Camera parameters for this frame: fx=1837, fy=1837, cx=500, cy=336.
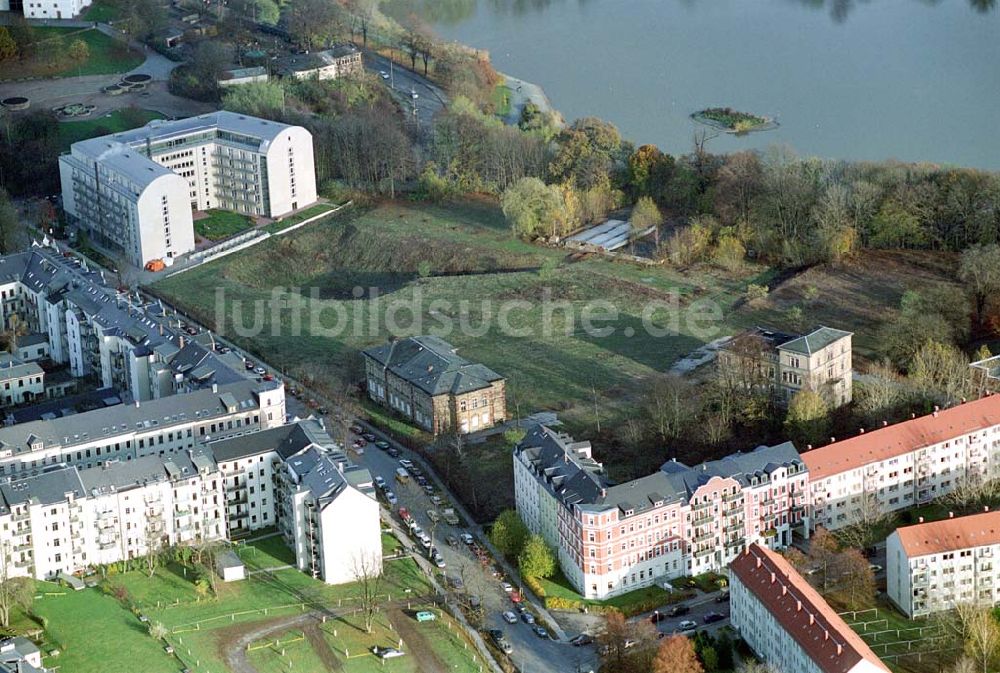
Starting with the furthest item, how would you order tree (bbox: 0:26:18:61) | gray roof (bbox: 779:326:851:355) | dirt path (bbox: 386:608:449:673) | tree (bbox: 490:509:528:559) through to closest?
1. tree (bbox: 0:26:18:61)
2. gray roof (bbox: 779:326:851:355)
3. tree (bbox: 490:509:528:559)
4. dirt path (bbox: 386:608:449:673)

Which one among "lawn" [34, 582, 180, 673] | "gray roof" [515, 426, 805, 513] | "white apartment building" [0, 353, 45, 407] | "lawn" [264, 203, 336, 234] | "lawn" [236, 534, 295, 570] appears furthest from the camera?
"lawn" [264, 203, 336, 234]

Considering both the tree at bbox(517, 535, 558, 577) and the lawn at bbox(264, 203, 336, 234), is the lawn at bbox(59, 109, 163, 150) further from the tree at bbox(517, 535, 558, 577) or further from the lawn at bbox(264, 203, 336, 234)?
the tree at bbox(517, 535, 558, 577)

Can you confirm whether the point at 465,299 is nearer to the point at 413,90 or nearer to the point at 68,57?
the point at 413,90

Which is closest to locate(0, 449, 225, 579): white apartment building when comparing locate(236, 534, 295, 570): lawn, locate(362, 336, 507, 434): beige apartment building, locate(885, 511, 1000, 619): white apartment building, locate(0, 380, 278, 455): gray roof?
locate(236, 534, 295, 570): lawn

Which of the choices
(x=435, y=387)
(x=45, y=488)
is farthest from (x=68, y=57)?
(x=45, y=488)

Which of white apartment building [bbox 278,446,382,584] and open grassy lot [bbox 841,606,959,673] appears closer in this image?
open grassy lot [bbox 841,606,959,673]
